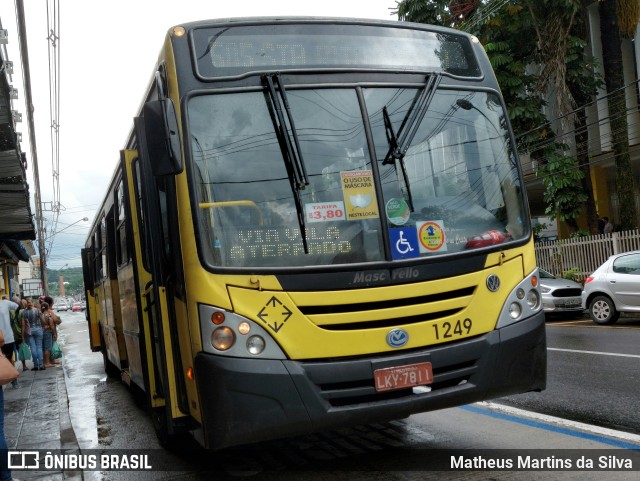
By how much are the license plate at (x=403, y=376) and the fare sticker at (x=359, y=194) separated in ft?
3.40

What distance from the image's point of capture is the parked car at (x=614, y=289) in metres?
14.3

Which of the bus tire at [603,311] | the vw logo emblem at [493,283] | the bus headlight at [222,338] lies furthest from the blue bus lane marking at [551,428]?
the bus tire at [603,311]

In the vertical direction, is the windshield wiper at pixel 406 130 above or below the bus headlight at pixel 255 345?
above

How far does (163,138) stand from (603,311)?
12.4 meters

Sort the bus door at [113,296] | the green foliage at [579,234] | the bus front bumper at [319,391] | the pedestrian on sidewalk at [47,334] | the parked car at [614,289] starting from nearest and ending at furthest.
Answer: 1. the bus front bumper at [319,391]
2. the bus door at [113,296]
3. the parked car at [614,289]
4. the pedestrian on sidewalk at [47,334]
5. the green foliage at [579,234]

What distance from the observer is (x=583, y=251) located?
22047mm

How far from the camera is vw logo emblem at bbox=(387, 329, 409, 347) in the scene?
191 inches

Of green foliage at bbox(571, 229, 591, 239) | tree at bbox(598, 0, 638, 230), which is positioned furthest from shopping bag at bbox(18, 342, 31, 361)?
tree at bbox(598, 0, 638, 230)

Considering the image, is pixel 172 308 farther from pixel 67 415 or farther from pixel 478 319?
pixel 67 415

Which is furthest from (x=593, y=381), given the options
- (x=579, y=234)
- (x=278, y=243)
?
(x=579, y=234)

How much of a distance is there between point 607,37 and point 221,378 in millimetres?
20850

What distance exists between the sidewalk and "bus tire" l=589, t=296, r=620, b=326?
10.4 m

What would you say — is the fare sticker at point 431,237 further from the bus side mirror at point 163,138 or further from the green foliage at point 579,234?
the green foliage at point 579,234

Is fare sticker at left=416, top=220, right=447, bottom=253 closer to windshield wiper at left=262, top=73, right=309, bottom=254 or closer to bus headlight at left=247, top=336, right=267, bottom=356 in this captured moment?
windshield wiper at left=262, top=73, right=309, bottom=254
